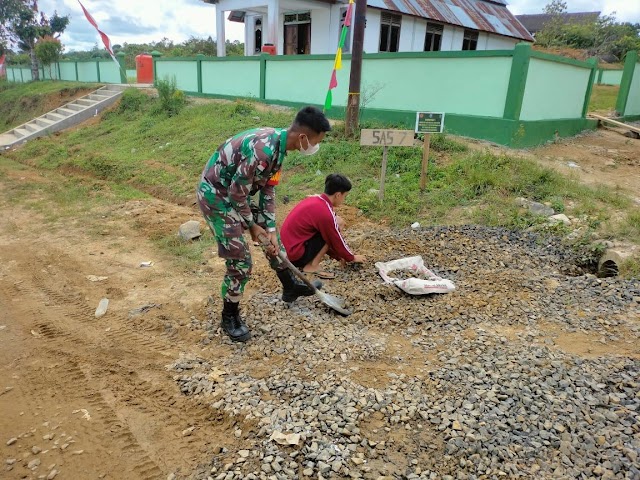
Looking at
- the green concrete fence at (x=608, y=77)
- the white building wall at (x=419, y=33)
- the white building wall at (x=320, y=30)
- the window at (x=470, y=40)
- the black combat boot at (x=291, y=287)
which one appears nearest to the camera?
the black combat boot at (x=291, y=287)

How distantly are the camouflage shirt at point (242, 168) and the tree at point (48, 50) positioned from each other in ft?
77.9

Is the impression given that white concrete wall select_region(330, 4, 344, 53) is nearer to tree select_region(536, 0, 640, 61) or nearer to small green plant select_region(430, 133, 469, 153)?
small green plant select_region(430, 133, 469, 153)

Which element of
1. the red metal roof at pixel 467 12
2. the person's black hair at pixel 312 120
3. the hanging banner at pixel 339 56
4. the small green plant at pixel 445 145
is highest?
the red metal roof at pixel 467 12

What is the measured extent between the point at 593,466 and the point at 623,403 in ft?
1.82

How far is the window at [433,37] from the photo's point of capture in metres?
17.3

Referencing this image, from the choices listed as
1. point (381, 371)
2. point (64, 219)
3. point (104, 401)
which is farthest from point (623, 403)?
point (64, 219)

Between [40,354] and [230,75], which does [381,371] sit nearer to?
[40,354]

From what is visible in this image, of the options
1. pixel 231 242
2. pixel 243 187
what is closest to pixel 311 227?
pixel 231 242

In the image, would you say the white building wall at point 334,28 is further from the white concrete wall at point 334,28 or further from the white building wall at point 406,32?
the white building wall at point 406,32

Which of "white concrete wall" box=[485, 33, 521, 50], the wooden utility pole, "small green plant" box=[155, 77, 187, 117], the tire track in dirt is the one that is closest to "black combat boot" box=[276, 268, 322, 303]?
the tire track in dirt

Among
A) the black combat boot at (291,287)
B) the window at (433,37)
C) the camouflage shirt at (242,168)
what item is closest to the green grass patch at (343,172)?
the black combat boot at (291,287)

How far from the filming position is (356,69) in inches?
332

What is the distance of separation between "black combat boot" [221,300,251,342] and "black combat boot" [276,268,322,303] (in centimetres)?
50

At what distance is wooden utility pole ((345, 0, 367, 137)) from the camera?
323 inches
